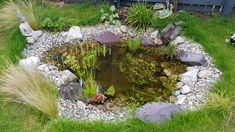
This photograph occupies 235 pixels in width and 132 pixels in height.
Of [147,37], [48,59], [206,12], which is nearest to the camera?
[48,59]

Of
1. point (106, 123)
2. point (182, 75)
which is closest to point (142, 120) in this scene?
point (106, 123)

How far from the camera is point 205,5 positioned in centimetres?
591

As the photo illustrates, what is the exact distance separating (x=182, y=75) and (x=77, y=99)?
1.38 meters

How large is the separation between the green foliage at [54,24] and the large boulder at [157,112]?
84.0 inches

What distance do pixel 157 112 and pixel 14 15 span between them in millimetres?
2758

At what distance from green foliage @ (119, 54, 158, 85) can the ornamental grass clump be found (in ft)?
3.46

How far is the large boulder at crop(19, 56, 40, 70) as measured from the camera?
4.51m

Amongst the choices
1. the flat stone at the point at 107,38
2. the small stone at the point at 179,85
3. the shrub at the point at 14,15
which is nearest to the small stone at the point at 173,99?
the small stone at the point at 179,85

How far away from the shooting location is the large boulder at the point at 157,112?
395 cm

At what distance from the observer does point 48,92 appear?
4.23m

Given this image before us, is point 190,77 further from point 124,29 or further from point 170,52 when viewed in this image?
point 124,29

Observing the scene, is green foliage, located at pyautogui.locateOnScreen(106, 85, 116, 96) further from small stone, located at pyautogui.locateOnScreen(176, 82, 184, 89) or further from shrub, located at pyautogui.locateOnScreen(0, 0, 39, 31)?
shrub, located at pyautogui.locateOnScreen(0, 0, 39, 31)

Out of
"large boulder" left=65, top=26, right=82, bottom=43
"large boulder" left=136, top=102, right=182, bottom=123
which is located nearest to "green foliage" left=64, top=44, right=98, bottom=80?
"large boulder" left=65, top=26, right=82, bottom=43

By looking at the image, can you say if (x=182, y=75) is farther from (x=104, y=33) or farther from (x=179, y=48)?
(x=104, y=33)
